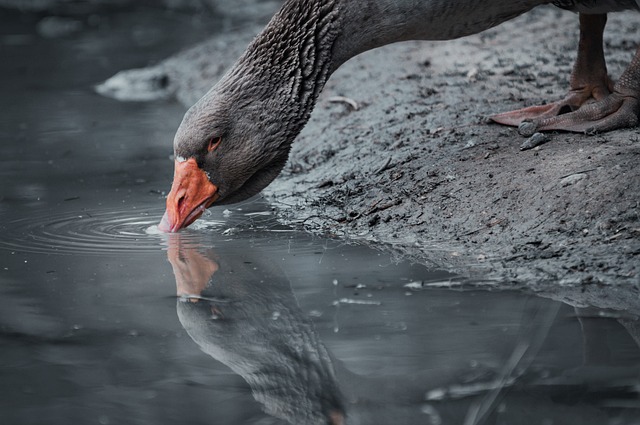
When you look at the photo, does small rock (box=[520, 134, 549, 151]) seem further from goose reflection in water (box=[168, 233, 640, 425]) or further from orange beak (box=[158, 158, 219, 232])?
orange beak (box=[158, 158, 219, 232])

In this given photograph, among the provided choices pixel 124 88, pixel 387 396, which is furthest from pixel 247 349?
pixel 124 88

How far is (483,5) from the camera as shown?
641 cm

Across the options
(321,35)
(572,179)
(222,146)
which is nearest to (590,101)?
(572,179)

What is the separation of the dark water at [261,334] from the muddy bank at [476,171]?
14.5 inches

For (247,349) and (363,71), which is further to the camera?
(363,71)

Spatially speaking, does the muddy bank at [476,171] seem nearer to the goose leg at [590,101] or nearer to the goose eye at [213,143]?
the goose leg at [590,101]

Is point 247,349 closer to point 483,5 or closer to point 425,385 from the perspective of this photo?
point 425,385

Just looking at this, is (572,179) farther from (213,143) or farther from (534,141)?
(213,143)

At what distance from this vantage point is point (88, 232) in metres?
6.61

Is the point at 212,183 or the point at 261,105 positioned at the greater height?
the point at 261,105

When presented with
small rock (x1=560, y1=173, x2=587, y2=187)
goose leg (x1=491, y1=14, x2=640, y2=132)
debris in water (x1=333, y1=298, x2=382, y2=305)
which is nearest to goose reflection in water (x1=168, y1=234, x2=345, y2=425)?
debris in water (x1=333, y1=298, x2=382, y2=305)

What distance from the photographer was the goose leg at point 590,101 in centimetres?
669

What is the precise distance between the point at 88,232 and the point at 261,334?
230cm

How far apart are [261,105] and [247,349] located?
7.67 ft
